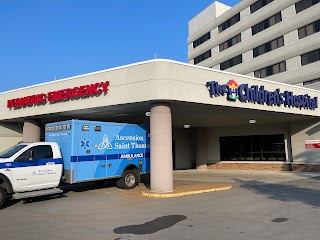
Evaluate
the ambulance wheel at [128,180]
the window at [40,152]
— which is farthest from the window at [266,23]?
the window at [40,152]

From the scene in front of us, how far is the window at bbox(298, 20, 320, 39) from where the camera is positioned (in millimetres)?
37156

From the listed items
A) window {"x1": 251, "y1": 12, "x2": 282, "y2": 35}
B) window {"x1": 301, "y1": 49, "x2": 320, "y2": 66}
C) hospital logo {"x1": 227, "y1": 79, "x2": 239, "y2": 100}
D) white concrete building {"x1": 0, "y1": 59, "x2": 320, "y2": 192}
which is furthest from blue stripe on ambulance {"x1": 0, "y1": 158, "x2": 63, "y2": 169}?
window {"x1": 251, "y1": 12, "x2": 282, "y2": 35}

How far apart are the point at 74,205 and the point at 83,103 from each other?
19.2 ft

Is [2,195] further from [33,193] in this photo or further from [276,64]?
[276,64]

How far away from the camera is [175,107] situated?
1611cm

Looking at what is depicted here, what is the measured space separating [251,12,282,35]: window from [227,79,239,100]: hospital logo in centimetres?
3052

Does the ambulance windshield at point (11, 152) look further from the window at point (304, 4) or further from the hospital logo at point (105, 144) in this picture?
the window at point (304, 4)

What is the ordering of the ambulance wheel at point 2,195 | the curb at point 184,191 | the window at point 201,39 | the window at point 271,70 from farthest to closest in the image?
the window at point 201,39
the window at point 271,70
the curb at point 184,191
the ambulance wheel at point 2,195

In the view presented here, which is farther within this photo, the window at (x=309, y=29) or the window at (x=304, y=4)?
the window at (x=304, y=4)

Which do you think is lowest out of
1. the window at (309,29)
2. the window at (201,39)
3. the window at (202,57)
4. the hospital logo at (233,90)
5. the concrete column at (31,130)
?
the concrete column at (31,130)

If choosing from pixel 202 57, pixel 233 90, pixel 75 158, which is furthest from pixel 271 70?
pixel 75 158

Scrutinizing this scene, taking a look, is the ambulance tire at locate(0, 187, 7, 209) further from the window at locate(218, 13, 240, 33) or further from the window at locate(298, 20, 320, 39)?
the window at locate(218, 13, 240, 33)

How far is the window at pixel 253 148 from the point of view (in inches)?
1043

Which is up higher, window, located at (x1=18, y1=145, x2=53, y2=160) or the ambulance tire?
window, located at (x1=18, y1=145, x2=53, y2=160)
